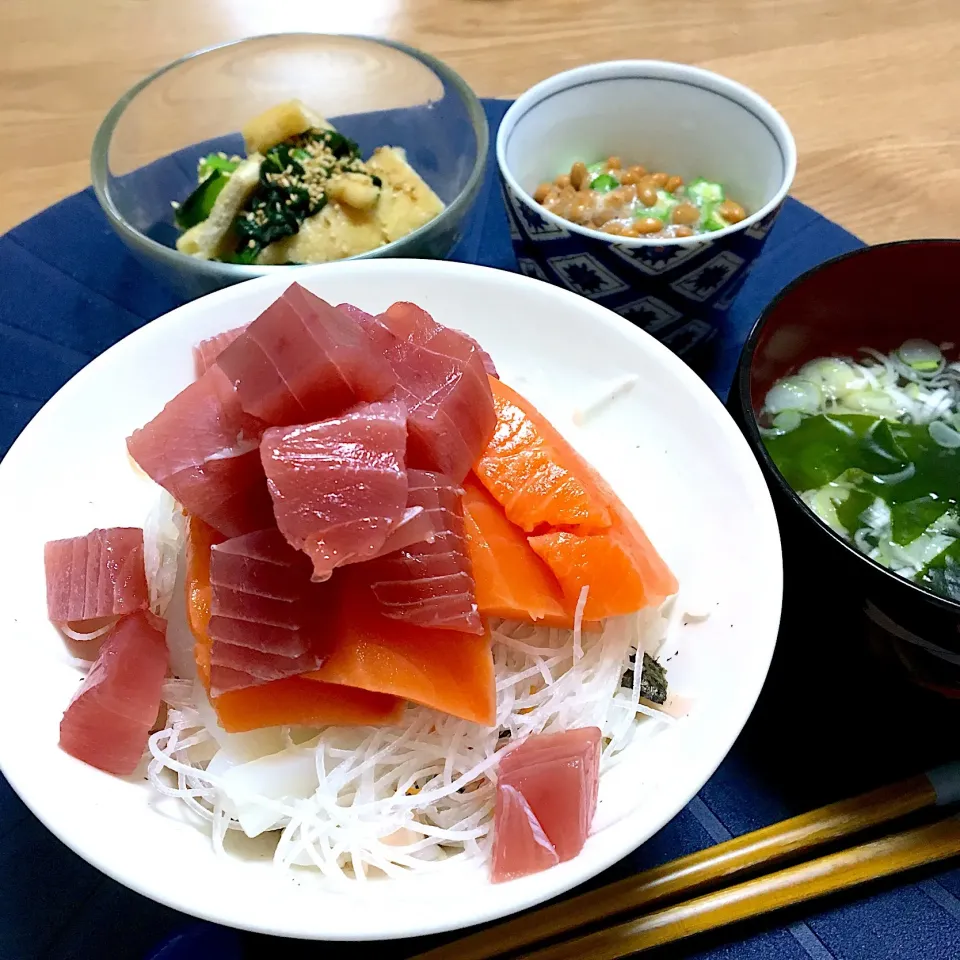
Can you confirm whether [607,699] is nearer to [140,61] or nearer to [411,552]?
[411,552]

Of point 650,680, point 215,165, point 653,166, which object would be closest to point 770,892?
point 650,680

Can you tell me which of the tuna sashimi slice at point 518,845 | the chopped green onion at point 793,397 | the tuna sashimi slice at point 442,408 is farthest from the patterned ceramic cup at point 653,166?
the tuna sashimi slice at point 518,845

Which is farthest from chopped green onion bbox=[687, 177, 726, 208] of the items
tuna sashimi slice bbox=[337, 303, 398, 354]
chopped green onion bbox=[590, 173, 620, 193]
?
tuna sashimi slice bbox=[337, 303, 398, 354]

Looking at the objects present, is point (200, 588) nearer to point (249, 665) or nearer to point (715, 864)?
point (249, 665)

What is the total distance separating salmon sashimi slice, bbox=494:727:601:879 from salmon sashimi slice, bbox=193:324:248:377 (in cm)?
79

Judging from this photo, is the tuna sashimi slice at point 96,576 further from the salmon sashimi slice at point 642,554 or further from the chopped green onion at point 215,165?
the chopped green onion at point 215,165

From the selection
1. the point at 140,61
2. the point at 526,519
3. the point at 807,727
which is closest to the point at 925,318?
the point at 807,727

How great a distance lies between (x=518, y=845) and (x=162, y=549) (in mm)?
659

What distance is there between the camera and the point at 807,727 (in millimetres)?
1349

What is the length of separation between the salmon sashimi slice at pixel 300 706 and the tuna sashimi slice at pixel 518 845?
20 centimetres

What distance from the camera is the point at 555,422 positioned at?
147 centimetres

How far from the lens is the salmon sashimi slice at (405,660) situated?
1.02m

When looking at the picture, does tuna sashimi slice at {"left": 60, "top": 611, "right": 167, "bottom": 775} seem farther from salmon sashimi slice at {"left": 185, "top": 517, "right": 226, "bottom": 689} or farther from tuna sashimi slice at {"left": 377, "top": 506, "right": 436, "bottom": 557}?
tuna sashimi slice at {"left": 377, "top": 506, "right": 436, "bottom": 557}

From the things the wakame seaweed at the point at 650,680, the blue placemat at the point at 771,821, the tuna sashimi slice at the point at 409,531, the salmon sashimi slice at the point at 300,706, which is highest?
the tuna sashimi slice at the point at 409,531
